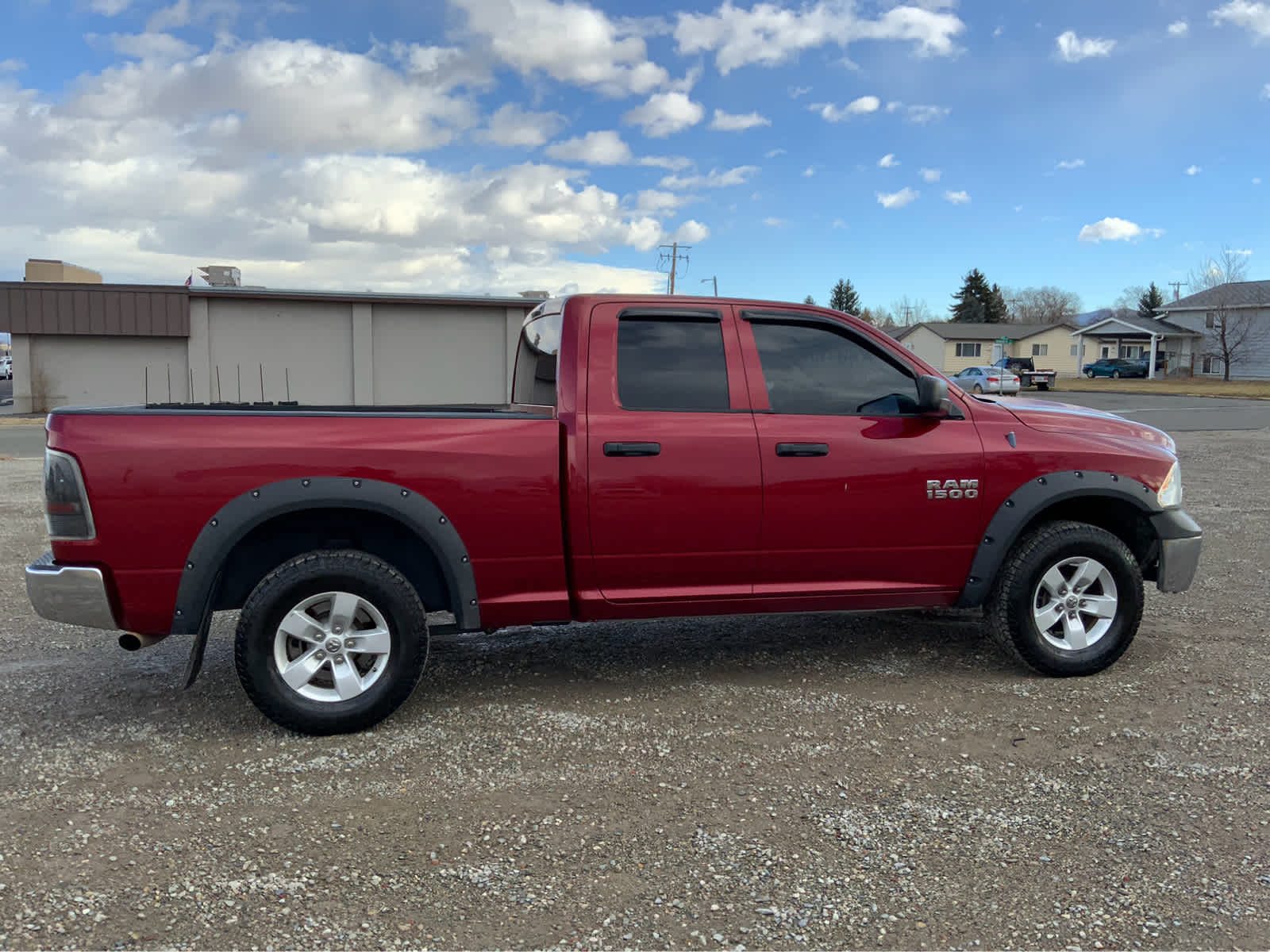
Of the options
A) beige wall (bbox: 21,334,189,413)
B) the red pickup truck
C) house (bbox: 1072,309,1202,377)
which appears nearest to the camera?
the red pickup truck

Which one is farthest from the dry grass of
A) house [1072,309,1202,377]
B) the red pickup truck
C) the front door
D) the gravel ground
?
the gravel ground

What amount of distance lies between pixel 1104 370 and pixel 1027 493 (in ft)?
215

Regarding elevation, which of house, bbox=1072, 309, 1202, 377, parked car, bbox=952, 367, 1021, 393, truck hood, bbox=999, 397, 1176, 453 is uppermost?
house, bbox=1072, 309, 1202, 377

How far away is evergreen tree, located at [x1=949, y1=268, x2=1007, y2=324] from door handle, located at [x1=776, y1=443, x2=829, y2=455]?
9033 cm

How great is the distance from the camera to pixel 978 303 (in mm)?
89312

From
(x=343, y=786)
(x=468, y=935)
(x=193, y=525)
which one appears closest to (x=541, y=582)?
(x=343, y=786)

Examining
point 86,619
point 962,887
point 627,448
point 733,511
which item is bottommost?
point 962,887

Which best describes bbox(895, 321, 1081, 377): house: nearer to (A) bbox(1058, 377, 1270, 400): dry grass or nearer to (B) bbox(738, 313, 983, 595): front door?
(A) bbox(1058, 377, 1270, 400): dry grass

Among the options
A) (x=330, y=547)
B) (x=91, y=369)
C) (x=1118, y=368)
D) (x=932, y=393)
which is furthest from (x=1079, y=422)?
(x=1118, y=368)

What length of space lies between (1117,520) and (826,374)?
1.91 meters

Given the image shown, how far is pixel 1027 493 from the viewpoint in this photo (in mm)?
4719

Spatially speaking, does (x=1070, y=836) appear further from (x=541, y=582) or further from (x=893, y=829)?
(x=541, y=582)

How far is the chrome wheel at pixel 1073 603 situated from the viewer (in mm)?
4781

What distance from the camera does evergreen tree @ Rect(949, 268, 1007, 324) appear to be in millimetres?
88875
